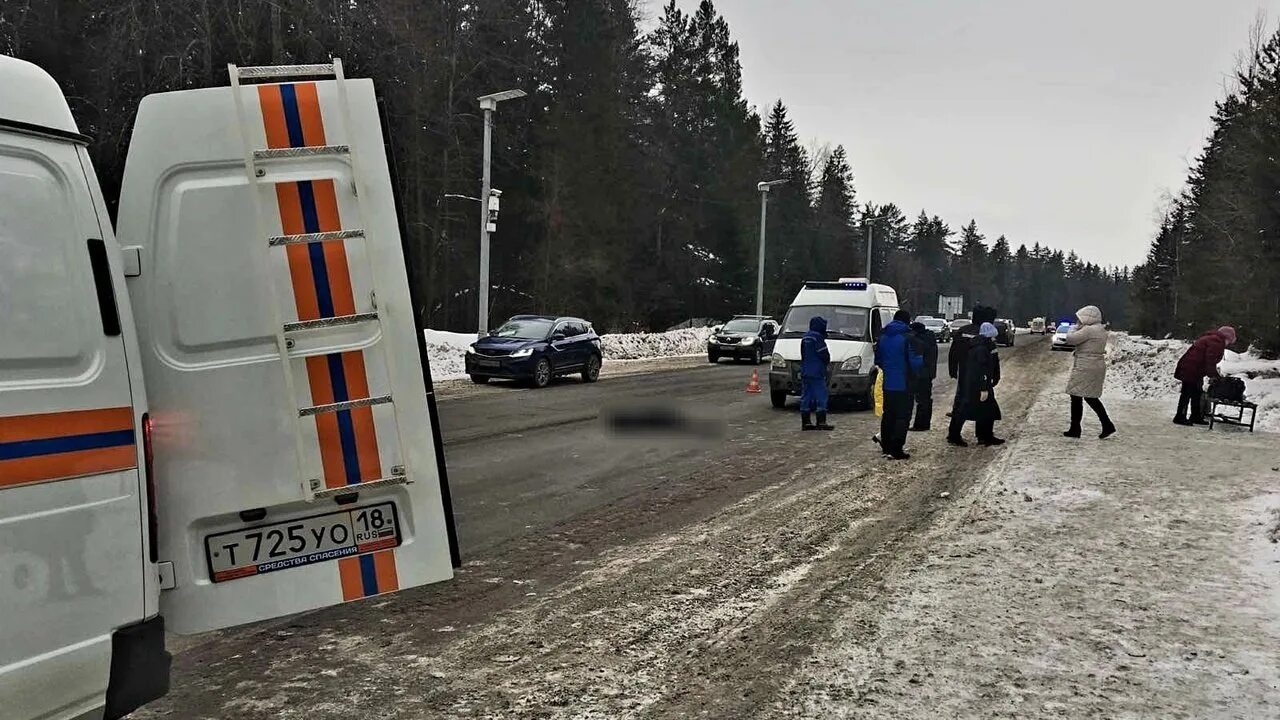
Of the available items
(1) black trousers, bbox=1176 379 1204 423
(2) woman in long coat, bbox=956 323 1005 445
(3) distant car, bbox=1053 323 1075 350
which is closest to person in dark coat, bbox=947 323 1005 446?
(2) woman in long coat, bbox=956 323 1005 445

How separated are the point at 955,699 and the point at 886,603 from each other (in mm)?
1228

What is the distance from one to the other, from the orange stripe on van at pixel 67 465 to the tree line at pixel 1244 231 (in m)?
25.2

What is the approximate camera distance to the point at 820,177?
87750mm

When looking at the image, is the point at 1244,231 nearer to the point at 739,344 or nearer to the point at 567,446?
the point at 739,344

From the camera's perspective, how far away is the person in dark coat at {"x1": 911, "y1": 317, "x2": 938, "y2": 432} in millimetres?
11656

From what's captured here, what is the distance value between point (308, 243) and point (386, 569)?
4.66 feet

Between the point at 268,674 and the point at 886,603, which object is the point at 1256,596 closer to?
the point at 886,603

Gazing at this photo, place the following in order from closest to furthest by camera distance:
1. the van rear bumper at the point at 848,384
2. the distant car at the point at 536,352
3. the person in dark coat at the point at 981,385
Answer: the person in dark coat at the point at 981,385 < the van rear bumper at the point at 848,384 < the distant car at the point at 536,352

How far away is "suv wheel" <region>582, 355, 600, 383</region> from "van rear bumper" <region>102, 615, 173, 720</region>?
17.4 metres

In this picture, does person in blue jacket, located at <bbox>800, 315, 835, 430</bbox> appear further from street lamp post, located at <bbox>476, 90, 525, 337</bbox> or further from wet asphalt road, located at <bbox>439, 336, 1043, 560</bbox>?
street lamp post, located at <bbox>476, 90, 525, 337</bbox>

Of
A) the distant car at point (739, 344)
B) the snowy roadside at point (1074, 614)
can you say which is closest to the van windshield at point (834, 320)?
the snowy roadside at point (1074, 614)

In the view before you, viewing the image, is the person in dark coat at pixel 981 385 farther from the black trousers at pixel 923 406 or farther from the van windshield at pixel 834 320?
the van windshield at pixel 834 320

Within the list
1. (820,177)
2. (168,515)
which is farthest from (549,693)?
(820,177)

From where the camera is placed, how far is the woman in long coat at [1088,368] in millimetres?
11648
